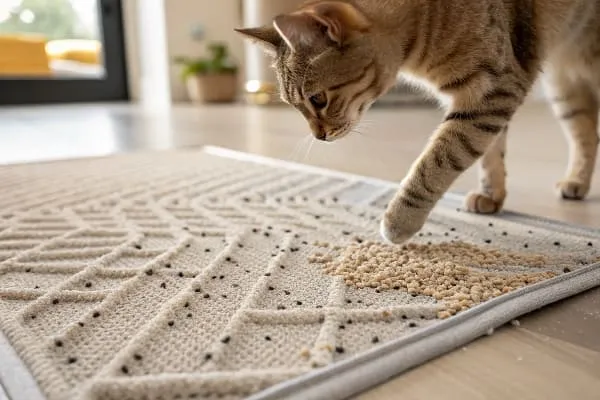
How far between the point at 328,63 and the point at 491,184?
18.2 inches

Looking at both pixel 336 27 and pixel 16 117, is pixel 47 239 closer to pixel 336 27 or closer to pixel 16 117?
pixel 336 27

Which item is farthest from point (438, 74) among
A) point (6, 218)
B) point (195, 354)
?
point (6, 218)

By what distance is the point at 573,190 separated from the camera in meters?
1.28

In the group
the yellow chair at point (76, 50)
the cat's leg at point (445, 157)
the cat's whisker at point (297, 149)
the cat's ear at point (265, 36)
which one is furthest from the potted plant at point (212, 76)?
the cat's leg at point (445, 157)

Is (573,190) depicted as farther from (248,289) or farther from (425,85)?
(248,289)

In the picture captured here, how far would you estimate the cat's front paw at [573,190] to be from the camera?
4.21ft

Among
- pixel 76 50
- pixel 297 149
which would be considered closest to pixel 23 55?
pixel 76 50

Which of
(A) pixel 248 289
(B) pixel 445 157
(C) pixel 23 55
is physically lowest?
(A) pixel 248 289

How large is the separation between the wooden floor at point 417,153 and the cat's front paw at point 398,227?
0.89 feet

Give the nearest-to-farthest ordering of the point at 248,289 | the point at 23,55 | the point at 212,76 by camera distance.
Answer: the point at 248,289
the point at 212,76
the point at 23,55

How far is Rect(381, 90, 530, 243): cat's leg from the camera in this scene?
3.12 ft

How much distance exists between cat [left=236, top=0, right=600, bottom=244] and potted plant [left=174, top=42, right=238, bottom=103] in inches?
149

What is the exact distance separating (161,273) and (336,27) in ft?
1.49

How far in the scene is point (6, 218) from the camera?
1.19m
